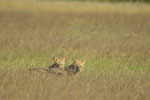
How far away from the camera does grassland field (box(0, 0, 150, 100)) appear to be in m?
6.23

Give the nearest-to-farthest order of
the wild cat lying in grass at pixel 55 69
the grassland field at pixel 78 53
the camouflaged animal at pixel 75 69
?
1. the grassland field at pixel 78 53
2. the wild cat lying in grass at pixel 55 69
3. the camouflaged animal at pixel 75 69

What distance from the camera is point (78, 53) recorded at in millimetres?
9891

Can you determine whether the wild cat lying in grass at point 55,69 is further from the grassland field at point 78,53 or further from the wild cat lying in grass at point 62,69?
the grassland field at point 78,53

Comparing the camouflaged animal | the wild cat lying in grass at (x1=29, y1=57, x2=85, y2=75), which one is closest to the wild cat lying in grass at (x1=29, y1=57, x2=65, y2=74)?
the wild cat lying in grass at (x1=29, y1=57, x2=85, y2=75)

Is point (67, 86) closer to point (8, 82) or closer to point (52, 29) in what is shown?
point (8, 82)

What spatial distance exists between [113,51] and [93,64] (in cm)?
159

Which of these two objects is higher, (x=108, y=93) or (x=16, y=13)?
(x=16, y=13)

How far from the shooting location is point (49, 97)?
588 centimetres

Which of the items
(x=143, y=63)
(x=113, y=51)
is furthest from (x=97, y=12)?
(x=143, y=63)

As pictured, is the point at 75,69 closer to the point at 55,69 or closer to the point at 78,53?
the point at 55,69

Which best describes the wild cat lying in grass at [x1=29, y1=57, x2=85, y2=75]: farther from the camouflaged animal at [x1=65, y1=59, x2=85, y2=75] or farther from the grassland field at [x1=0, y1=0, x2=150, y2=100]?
the grassland field at [x1=0, y1=0, x2=150, y2=100]

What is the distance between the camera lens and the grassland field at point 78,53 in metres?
6.23

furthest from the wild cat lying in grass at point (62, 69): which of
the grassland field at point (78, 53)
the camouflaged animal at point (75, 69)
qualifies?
the grassland field at point (78, 53)

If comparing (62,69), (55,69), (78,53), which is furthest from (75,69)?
(78,53)
